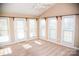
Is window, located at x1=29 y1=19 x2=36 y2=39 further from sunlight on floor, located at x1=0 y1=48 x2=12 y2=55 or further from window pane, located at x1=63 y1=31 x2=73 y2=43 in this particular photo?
window pane, located at x1=63 y1=31 x2=73 y2=43

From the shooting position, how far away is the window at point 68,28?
1871 millimetres

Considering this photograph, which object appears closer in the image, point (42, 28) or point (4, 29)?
point (4, 29)

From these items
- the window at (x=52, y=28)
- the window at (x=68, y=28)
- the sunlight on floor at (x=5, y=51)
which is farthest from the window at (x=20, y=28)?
the window at (x=68, y=28)

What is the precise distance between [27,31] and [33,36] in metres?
0.17

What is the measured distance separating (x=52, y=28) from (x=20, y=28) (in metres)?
0.68

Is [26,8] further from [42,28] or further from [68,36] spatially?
[68,36]

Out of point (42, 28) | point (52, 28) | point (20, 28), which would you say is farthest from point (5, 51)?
point (52, 28)

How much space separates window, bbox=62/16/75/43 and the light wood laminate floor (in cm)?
19

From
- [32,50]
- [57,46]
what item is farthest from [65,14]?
[32,50]

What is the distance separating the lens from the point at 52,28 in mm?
2002

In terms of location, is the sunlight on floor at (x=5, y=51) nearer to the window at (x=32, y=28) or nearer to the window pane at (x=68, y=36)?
the window at (x=32, y=28)

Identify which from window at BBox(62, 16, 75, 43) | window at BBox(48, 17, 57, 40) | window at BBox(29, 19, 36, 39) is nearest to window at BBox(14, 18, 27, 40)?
window at BBox(29, 19, 36, 39)

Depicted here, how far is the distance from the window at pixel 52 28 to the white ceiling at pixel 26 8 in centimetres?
28

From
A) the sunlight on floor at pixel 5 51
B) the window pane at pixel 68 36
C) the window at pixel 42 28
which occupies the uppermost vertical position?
the window at pixel 42 28
